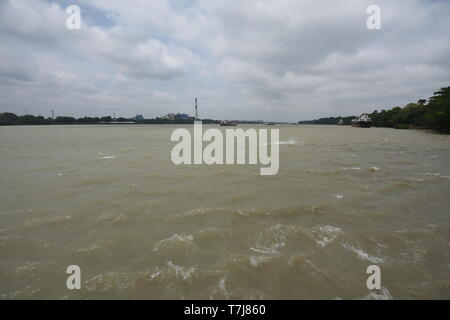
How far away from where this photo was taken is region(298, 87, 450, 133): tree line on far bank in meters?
39.2

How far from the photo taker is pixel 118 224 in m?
4.36

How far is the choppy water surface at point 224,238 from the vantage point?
2.76 m

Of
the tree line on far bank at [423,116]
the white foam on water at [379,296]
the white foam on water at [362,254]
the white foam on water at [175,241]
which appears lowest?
the white foam on water at [379,296]

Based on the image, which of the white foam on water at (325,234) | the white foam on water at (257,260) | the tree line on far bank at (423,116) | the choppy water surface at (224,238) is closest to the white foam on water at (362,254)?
the choppy water surface at (224,238)

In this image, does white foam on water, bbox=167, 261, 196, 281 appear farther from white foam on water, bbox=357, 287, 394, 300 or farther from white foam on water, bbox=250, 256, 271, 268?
white foam on water, bbox=357, 287, 394, 300

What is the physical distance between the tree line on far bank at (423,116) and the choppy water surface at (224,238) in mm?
44666

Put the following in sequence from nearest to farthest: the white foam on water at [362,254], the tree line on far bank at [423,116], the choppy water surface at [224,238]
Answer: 1. the choppy water surface at [224,238]
2. the white foam on water at [362,254]
3. the tree line on far bank at [423,116]

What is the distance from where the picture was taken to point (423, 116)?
56.1 metres

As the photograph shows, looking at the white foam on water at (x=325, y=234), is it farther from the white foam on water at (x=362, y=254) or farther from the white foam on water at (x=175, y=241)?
the white foam on water at (x=175, y=241)
